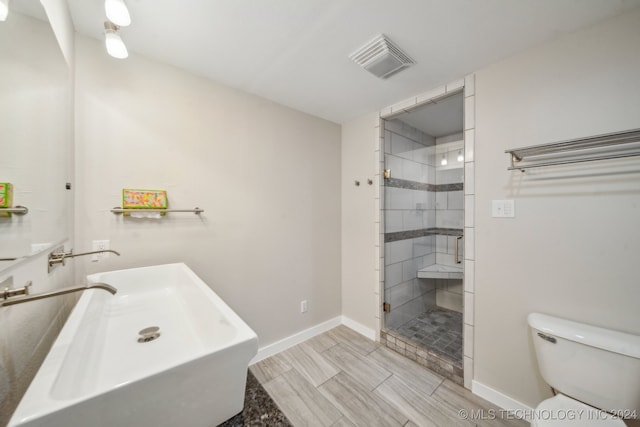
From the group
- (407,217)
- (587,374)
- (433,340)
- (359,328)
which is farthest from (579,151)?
(359,328)

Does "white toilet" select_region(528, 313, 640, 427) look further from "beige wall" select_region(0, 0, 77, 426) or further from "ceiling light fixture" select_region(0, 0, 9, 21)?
"ceiling light fixture" select_region(0, 0, 9, 21)

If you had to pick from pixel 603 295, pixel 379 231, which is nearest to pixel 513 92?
pixel 603 295

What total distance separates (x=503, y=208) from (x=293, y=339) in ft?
6.87

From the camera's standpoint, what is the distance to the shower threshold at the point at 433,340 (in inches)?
72.6

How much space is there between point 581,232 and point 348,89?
1.82 metres

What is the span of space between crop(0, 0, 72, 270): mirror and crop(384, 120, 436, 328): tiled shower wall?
230 centimetres

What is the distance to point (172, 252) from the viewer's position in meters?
1.63

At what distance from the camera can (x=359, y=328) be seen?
8.21ft

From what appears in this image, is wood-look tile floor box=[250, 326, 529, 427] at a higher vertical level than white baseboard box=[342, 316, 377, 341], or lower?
lower

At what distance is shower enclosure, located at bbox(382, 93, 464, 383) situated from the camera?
2361 millimetres

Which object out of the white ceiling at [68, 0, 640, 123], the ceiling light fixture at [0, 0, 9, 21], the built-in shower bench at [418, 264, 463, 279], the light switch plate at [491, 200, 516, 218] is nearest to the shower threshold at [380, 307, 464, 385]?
the built-in shower bench at [418, 264, 463, 279]

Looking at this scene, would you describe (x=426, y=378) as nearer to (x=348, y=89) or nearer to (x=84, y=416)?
(x=84, y=416)

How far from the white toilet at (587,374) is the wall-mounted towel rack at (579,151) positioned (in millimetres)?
907

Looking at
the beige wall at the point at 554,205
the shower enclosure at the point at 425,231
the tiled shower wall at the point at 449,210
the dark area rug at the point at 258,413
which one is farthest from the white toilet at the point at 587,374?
the tiled shower wall at the point at 449,210
